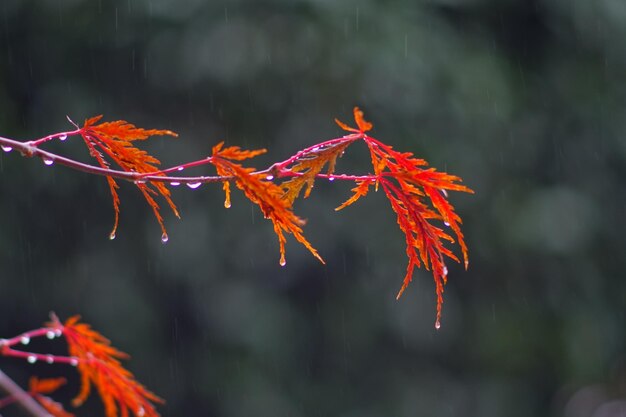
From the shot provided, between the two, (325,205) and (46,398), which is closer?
(46,398)

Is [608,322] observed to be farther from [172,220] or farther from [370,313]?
[172,220]

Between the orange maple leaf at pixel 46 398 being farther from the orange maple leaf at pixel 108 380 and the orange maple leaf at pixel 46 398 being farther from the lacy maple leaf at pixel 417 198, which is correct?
the lacy maple leaf at pixel 417 198

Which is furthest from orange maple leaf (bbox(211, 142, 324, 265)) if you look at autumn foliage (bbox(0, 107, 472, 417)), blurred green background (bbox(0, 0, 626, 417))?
blurred green background (bbox(0, 0, 626, 417))

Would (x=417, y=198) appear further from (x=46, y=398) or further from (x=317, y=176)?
(x=46, y=398)

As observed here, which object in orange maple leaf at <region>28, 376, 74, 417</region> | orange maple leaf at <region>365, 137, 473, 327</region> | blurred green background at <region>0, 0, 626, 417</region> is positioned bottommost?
blurred green background at <region>0, 0, 626, 417</region>

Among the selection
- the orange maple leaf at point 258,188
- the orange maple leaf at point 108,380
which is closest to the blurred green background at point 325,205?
the orange maple leaf at point 108,380

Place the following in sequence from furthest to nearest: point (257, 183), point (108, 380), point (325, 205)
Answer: point (325, 205) → point (108, 380) → point (257, 183)

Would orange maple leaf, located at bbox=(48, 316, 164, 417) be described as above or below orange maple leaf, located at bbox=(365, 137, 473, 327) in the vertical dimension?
below

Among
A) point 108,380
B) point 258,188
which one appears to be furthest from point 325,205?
point 258,188

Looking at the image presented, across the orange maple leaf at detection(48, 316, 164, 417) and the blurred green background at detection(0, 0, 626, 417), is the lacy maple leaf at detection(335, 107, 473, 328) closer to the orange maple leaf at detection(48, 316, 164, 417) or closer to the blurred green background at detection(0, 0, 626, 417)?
the orange maple leaf at detection(48, 316, 164, 417)

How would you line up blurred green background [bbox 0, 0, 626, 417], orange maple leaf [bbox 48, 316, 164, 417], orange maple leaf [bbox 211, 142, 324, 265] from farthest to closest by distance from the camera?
blurred green background [bbox 0, 0, 626, 417], orange maple leaf [bbox 48, 316, 164, 417], orange maple leaf [bbox 211, 142, 324, 265]
